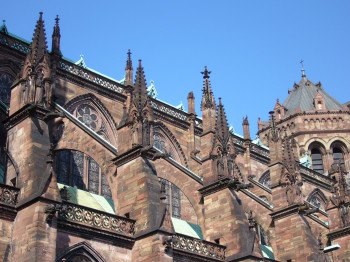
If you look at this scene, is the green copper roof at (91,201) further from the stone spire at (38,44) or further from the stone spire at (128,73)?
the stone spire at (128,73)

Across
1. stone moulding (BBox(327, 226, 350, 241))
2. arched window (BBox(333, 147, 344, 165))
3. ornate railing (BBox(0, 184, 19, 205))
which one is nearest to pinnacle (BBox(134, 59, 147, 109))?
ornate railing (BBox(0, 184, 19, 205))

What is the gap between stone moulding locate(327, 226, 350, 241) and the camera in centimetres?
2930

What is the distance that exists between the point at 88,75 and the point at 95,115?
201 centimetres

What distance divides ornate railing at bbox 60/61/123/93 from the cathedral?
6cm

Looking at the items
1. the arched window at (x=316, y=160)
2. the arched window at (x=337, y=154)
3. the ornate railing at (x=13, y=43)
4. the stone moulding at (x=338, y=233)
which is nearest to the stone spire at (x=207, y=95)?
the ornate railing at (x=13, y=43)

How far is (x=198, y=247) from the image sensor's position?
2080cm

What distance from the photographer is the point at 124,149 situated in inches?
791

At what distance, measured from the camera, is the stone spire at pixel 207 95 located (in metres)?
26.4

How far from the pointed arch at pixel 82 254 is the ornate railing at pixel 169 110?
49.5ft

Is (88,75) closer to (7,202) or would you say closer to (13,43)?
(13,43)

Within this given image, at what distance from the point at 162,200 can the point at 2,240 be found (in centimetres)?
543

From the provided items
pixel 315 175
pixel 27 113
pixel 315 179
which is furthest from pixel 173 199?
pixel 315 175

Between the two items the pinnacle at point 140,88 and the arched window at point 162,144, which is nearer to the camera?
the pinnacle at point 140,88

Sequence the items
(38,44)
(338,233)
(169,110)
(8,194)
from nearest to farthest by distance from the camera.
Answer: (8,194) < (38,44) < (338,233) < (169,110)
